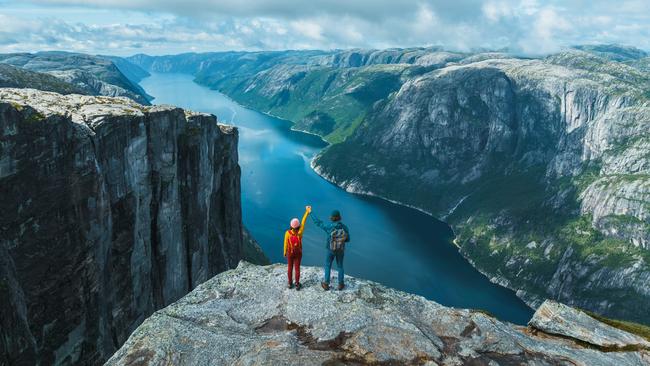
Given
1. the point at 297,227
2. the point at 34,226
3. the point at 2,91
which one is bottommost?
the point at 34,226

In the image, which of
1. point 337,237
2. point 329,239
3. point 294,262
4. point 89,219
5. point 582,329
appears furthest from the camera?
point 89,219

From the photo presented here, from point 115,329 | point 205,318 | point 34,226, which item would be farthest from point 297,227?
point 115,329

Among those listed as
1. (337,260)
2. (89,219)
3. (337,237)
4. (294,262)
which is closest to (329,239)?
(337,237)

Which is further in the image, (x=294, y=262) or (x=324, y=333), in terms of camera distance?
(x=294, y=262)

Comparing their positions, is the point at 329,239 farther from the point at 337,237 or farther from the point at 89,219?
the point at 89,219

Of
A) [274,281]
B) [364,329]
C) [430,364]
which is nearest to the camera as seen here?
[430,364]

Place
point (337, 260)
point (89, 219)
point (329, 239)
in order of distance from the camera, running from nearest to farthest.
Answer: point (329, 239) → point (337, 260) → point (89, 219)

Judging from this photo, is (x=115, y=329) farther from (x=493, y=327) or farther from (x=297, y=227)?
(x=493, y=327)

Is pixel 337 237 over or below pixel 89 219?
over
